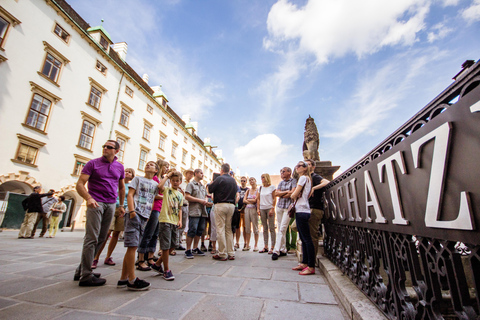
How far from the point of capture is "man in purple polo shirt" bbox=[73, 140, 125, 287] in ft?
8.18

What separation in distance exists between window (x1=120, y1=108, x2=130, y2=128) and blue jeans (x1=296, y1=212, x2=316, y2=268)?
58.1 feet

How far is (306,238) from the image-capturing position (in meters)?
3.18

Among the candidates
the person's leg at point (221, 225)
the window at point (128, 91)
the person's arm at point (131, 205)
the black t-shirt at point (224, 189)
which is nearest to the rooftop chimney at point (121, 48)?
the window at point (128, 91)

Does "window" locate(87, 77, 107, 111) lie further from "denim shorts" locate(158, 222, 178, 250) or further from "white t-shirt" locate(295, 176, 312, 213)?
"white t-shirt" locate(295, 176, 312, 213)

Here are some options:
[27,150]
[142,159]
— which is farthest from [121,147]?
[27,150]

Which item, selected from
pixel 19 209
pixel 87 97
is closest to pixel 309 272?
pixel 19 209

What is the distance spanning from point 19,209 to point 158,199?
11238mm

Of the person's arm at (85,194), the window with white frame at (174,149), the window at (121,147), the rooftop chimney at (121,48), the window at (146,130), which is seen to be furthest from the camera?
the window with white frame at (174,149)

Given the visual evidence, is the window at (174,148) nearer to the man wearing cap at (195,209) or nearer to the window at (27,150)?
the window at (27,150)

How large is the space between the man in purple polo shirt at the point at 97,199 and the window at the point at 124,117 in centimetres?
1649

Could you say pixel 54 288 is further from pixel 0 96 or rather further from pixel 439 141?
pixel 0 96

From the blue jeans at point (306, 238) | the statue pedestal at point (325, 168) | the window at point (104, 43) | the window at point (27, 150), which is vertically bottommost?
the blue jeans at point (306, 238)

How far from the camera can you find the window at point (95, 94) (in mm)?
14547

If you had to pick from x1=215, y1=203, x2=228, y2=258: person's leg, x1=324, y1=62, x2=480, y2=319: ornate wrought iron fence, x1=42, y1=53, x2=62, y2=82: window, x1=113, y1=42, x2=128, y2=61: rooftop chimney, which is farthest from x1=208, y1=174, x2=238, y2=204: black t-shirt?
x1=113, y1=42, x2=128, y2=61: rooftop chimney
